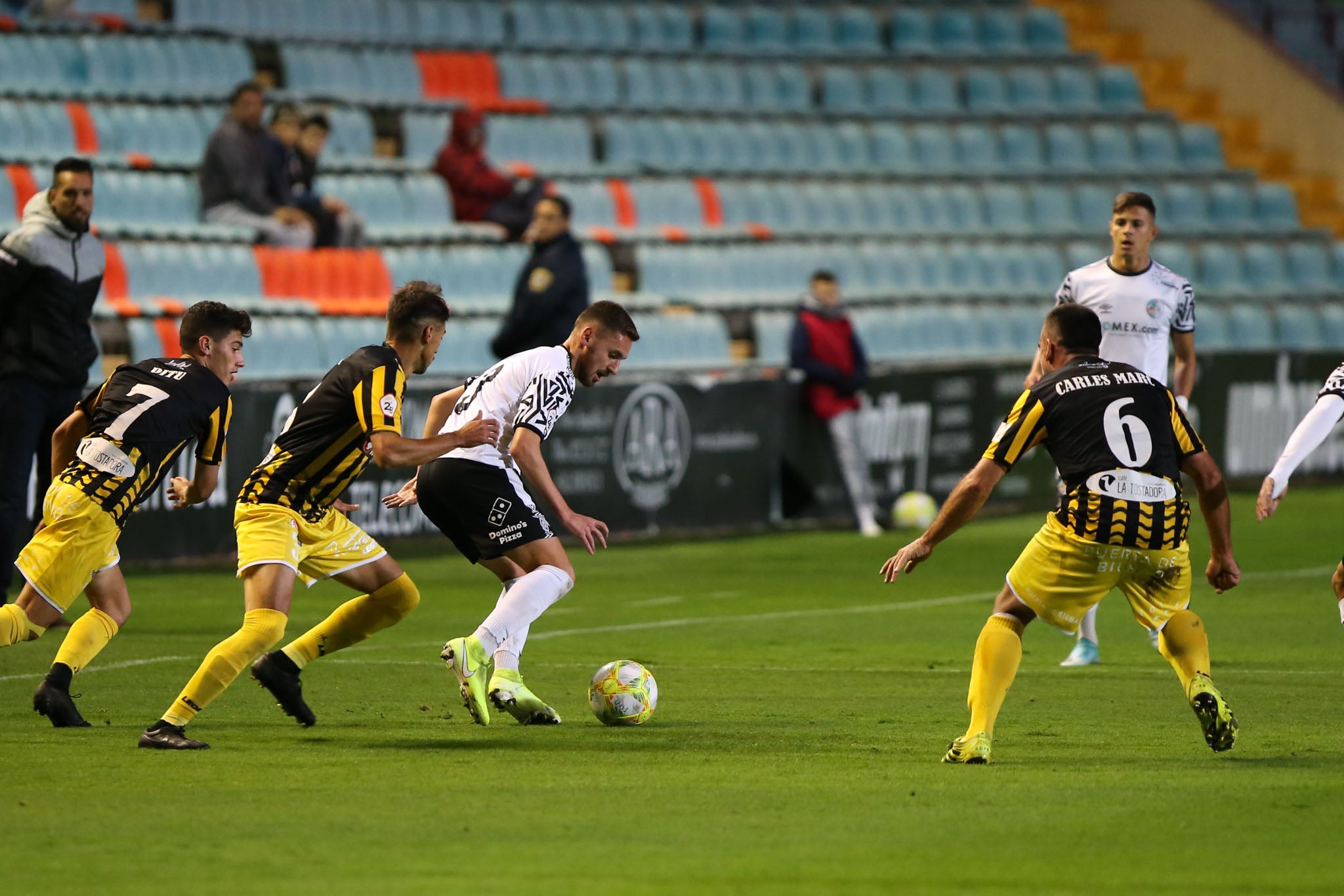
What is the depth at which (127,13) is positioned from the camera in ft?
63.9

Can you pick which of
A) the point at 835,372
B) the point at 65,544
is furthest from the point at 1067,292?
the point at 835,372

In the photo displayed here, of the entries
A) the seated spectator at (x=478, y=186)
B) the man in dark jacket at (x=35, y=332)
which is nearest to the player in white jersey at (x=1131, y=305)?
the man in dark jacket at (x=35, y=332)

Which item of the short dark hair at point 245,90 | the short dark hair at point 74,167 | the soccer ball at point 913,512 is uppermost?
the short dark hair at point 245,90

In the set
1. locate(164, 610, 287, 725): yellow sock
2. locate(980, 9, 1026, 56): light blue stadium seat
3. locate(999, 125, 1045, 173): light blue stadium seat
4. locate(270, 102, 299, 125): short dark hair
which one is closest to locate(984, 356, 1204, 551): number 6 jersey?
locate(164, 610, 287, 725): yellow sock

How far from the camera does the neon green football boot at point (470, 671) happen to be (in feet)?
25.1

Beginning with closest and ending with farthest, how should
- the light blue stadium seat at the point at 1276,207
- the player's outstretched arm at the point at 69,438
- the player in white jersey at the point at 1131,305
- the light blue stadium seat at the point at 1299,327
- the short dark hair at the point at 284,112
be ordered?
the player's outstretched arm at the point at 69,438 < the player in white jersey at the point at 1131,305 < the short dark hair at the point at 284,112 < the light blue stadium seat at the point at 1299,327 < the light blue stadium seat at the point at 1276,207

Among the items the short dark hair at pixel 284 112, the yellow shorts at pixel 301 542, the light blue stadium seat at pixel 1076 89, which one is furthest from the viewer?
the light blue stadium seat at pixel 1076 89

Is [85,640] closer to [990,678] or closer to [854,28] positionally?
[990,678]

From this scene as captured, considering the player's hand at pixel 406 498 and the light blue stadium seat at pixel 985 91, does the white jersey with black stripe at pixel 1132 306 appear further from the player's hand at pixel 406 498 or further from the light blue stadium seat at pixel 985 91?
the light blue stadium seat at pixel 985 91

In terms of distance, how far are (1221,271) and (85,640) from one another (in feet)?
61.3

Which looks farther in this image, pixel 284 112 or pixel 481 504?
pixel 284 112

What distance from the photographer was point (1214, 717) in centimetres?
692

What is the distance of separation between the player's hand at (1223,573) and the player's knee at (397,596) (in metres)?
2.98

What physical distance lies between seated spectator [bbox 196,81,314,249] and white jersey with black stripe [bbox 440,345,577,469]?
8.80m
